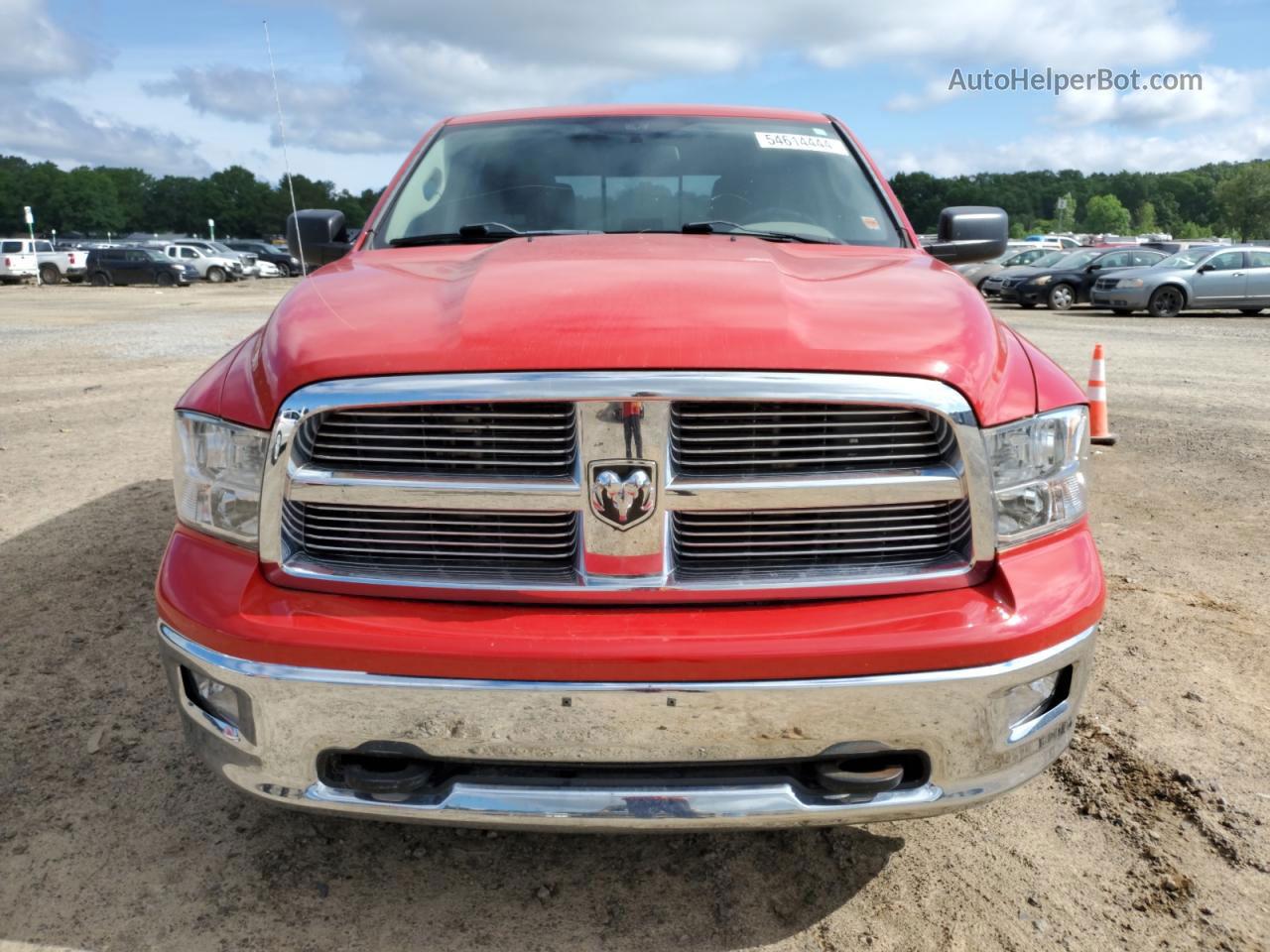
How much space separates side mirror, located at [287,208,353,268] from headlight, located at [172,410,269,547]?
5.60ft

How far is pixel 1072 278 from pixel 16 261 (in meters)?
35.1

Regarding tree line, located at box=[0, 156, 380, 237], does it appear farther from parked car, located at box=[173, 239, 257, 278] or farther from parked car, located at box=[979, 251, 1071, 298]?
parked car, located at box=[979, 251, 1071, 298]

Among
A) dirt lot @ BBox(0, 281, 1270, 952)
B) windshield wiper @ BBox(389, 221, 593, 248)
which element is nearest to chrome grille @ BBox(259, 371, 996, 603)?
dirt lot @ BBox(0, 281, 1270, 952)

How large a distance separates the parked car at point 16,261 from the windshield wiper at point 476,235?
131ft

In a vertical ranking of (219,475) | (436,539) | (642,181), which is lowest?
(436,539)

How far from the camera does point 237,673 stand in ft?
6.43

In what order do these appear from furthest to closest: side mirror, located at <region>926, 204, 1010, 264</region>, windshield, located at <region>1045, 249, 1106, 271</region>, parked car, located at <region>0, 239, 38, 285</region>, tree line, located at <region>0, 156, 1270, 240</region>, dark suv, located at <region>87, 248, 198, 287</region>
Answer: tree line, located at <region>0, 156, 1270, 240</region>, dark suv, located at <region>87, 248, 198, 287</region>, parked car, located at <region>0, 239, 38, 285</region>, windshield, located at <region>1045, 249, 1106, 271</region>, side mirror, located at <region>926, 204, 1010, 264</region>

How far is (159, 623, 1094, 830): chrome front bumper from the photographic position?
1.87 m

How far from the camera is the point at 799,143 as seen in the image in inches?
143

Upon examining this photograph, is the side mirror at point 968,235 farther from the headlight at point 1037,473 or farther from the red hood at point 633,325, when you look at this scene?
the headlight at point 1037,473

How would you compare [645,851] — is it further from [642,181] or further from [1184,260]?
[1184,260]

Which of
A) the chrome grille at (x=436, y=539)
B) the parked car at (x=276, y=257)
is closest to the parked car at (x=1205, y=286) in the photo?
the chrome grille at (x=436, y=539)

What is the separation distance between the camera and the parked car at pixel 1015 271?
2542 centimetres

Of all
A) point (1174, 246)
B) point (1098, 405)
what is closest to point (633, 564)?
point (1098, 405)
